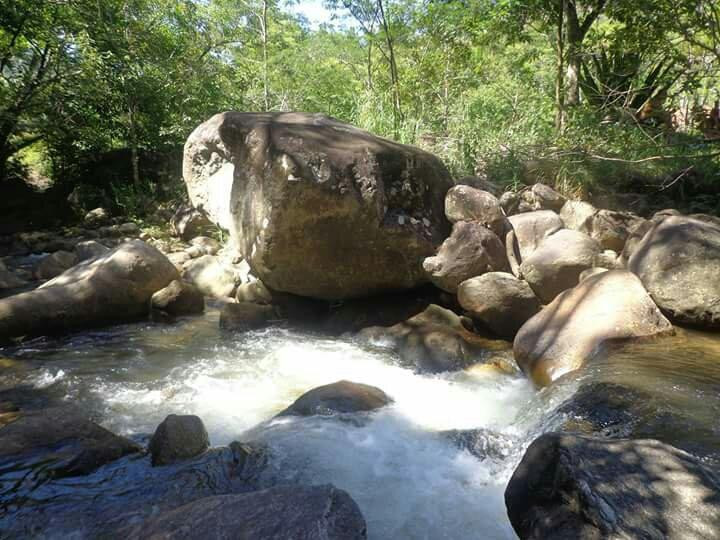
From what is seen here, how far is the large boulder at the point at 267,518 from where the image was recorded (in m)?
1.70

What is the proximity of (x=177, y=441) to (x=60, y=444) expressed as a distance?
66 centimetres

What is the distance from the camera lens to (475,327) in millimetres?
5059

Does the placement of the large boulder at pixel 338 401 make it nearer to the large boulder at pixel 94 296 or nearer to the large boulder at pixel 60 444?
the large boulder at pixel 60 444

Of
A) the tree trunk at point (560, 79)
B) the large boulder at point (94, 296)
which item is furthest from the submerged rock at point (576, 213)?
the large boulder at point (94, 296)

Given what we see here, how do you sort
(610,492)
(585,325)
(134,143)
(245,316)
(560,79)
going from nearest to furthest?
(610,492)
(585,325)
(245,316)
(560,79)
(134,143)

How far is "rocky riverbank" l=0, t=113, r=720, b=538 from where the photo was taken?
9.30 feet

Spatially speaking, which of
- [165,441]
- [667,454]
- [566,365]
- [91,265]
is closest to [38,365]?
[91,265]

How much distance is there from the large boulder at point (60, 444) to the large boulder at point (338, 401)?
1124 mm

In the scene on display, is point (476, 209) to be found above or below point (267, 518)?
above

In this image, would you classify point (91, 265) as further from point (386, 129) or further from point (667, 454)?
point (667, 454)

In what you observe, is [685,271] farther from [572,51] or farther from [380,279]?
[572,51]

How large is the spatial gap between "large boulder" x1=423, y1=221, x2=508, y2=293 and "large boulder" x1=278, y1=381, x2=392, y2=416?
1789 millimetres

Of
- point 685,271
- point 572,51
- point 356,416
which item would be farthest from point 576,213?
point 356,416

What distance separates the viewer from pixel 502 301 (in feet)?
15.4
